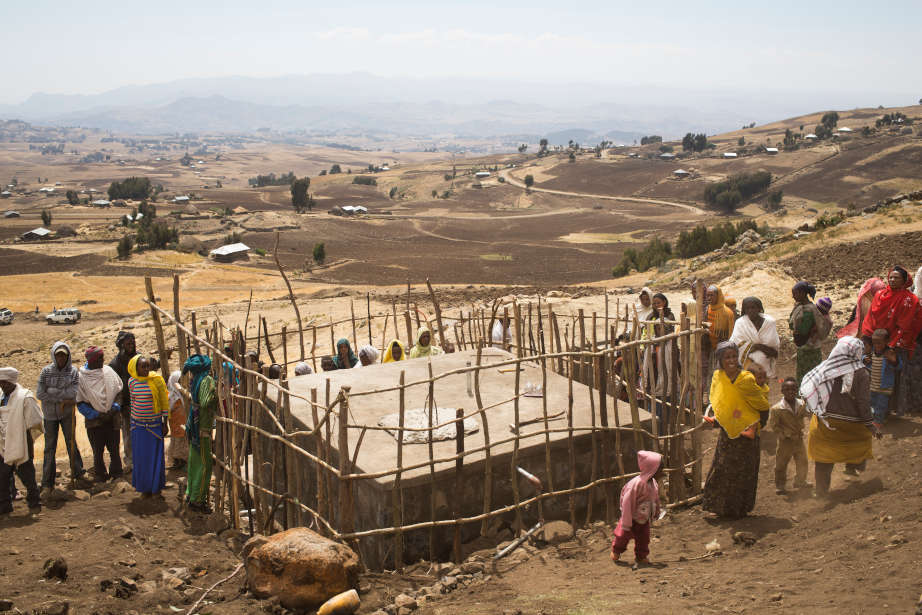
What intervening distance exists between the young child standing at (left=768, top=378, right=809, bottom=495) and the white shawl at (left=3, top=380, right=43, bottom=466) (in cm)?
616

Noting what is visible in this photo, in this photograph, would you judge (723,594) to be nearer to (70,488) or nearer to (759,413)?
(759,413)

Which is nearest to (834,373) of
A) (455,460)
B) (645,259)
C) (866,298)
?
(866,298)

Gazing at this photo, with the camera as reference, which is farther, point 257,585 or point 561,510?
point 561,510

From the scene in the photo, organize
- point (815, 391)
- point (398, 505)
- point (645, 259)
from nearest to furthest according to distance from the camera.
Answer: point (398, 505)
point (815, 391)
point (645, 259)

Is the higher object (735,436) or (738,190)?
(738,190)

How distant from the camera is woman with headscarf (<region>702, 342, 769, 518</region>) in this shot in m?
5.10

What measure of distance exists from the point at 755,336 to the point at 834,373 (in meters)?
1.35

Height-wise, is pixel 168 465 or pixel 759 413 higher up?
pixel 759 413

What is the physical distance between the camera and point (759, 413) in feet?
17.0

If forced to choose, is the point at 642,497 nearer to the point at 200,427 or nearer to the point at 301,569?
the point at 301,569

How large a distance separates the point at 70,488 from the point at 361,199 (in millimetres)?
75567

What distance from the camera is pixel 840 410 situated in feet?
17.5

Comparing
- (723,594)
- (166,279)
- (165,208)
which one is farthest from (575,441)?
(165,208)

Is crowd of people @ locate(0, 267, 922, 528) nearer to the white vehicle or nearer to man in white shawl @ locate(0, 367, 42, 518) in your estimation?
man in white shawl @ locate(0, 367, 42, 518)
